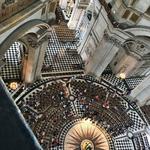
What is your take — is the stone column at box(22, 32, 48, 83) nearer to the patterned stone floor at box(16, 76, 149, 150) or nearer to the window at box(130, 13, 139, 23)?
the patterned stone floor at box(16, 76, 149, 150)

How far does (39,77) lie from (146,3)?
13011 millimetres

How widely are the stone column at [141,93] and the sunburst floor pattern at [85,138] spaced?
6.10 metres

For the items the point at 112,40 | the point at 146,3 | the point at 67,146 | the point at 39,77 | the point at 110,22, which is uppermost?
the point at 146,3

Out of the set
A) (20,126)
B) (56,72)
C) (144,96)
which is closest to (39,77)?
(56,72)

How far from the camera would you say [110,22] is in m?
25.9

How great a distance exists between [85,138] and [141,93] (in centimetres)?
839

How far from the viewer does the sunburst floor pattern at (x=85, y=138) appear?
88.5 ft

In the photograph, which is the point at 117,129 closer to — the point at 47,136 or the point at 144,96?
the point at 144,96

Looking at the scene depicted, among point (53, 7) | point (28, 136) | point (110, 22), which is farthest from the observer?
point (110, 22)

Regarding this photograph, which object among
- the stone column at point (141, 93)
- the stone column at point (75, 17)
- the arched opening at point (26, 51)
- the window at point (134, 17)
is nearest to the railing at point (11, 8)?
the arched opening at point (26, 51)

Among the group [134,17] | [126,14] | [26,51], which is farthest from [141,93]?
[26,51]

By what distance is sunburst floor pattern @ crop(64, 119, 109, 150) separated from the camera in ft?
88.5

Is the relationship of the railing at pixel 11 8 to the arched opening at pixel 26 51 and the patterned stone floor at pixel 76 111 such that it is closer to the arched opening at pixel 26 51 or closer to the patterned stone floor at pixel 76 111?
the arched opening at pixel 26 51

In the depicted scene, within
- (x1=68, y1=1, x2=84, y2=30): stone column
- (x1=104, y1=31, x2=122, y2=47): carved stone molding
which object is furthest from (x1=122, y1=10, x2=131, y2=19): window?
(x1=68, y1=1, x2=84, y2=30): stone column
